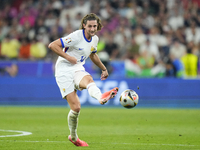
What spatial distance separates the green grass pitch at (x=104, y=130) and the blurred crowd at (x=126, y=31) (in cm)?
370

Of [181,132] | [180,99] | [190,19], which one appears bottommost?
[180,99]

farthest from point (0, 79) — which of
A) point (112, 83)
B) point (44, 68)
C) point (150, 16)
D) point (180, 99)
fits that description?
point (150, 16)

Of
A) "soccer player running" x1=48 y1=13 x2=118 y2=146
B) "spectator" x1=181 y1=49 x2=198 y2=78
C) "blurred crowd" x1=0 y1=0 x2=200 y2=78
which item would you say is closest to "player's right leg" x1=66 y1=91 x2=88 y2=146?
"soccer player running" x1=48 y1=13 x2=118 y2=146

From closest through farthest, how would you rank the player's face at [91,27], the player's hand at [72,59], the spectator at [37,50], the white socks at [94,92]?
the white socks at [94,92] → the player's hand at [72,59] → the player's face at [91,27] → the spectator at [37,50]

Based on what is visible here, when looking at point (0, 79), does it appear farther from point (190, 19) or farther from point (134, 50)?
point (190, 19)

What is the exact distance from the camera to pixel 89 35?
7422mm

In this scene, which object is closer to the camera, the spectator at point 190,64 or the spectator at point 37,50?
the spectator at point 190,64

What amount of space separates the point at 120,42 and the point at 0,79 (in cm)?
638

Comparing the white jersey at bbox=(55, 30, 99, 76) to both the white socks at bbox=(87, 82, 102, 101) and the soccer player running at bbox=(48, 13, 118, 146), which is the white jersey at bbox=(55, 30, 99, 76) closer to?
the soccer player running at bbox=(48, 13, 118, 146)

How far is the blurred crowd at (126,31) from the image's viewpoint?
57.5ft

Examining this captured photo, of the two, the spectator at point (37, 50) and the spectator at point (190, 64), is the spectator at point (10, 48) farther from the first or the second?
the spectator at point (190, 64)

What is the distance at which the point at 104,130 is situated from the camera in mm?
9859

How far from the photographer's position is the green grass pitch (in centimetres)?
743

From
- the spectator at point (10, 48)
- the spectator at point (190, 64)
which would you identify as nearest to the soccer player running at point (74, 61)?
the spectator at point (190, 64)
